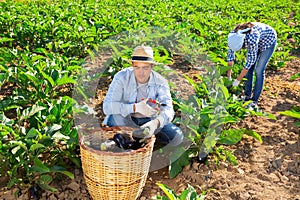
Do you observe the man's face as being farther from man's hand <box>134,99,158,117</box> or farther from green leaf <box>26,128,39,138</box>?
green leaf <box>26,128,39,138</box>

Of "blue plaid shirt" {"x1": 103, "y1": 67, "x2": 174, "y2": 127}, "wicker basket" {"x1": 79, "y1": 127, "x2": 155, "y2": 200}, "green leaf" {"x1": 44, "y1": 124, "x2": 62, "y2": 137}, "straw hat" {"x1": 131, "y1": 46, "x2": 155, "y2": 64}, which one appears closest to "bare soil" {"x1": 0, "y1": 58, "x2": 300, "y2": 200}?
"wicker basket" {"x1": 79, "y1": 127, "x2": 155, "y2": 200}

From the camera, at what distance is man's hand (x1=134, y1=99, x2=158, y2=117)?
352 centimetres

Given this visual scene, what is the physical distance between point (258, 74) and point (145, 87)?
2.35 metres

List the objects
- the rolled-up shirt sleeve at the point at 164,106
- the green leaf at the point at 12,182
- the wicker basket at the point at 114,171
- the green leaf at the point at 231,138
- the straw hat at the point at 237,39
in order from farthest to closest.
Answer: the straw hat at the point at 237,39 → the green leaf at the point at 231,138 → the rolled-up shirt sleeve at the point at 164,106 → the green leaf at the point at 12,182 → the wicker basket at the point at 114,171

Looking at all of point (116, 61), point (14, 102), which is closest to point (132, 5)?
point (116, 61)

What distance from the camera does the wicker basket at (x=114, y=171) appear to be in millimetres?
2857

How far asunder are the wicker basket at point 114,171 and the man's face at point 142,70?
75 centimetres

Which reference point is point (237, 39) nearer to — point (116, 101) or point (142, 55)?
point (142, 55)

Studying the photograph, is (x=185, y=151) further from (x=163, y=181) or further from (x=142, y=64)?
(x=142, y=64)

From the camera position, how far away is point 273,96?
6062mm

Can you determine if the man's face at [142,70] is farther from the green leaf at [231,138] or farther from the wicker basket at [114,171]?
the green leaf at [231,138]

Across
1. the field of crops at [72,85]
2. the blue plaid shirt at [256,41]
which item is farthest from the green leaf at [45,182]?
the blue plaid shirt at [256,41]

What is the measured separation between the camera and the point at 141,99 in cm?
382

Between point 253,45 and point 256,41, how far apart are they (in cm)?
7
